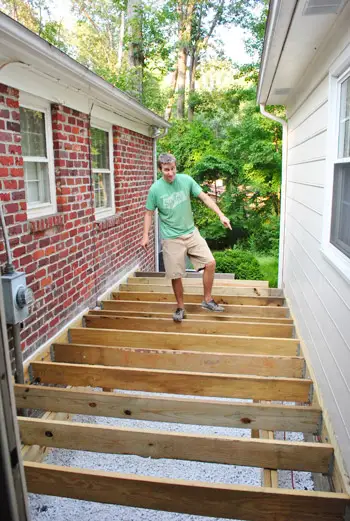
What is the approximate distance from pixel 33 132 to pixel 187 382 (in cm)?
262

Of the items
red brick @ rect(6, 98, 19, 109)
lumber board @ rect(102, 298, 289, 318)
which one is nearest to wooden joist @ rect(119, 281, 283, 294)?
lumber board @ rect(102, 298, 289, 318)

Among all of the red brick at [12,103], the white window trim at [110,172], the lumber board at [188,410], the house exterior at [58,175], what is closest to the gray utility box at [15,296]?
the house exterior at [58,175]

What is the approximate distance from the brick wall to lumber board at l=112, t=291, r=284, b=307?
0.32 meters

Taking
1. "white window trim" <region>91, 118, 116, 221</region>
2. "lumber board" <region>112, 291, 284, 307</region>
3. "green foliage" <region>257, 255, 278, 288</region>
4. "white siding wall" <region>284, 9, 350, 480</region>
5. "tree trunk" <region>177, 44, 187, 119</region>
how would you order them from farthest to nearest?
"tree trunk" <region>177, 44, 187, 119</region> < "green foliage" <region>257, 255, 278, 288</region> < "white window trim" <region>91, 118, 116, 221</region> < "lumber board" <region>112, 291, 284, 307</region> < "white siding wall" <region>284, 9, 350, 480</region>

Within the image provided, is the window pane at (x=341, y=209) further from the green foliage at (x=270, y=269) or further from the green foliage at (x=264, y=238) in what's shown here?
the green foliage at (x=264, y=238)

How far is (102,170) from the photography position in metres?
5.75

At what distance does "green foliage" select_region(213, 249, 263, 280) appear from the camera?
8.81 metres

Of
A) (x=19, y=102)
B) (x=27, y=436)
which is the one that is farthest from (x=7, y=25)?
(x=27, y=436)

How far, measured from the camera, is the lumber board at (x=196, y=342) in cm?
387

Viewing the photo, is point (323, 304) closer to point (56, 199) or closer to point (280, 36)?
point (280, 36)

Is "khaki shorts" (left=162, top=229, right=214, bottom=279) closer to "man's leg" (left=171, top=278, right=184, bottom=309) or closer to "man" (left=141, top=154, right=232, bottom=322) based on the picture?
"man" (left=141, top=154, right=232, bottom=322)

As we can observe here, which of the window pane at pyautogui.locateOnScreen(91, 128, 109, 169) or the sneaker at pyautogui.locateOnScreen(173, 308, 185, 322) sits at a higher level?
the window pane at pyautogui.locateOnScreen(91, 128, 109, 169)

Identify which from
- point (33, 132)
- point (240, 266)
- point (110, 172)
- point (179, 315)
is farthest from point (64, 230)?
point (240, 266)

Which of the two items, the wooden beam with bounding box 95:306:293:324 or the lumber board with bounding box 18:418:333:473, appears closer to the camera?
the lumber board with bounding box 18:418:333:473
